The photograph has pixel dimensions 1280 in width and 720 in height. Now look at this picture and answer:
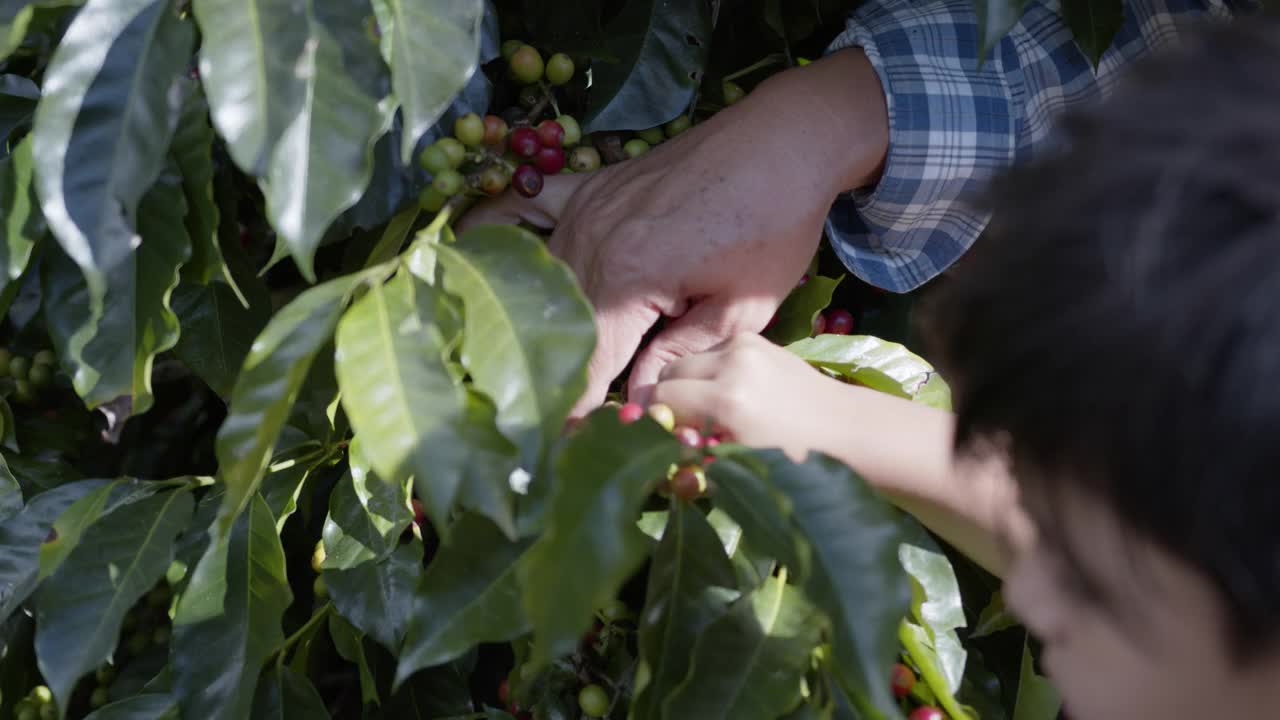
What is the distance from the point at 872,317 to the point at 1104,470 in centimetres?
93

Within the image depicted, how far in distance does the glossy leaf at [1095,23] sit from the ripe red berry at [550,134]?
0.60 meters

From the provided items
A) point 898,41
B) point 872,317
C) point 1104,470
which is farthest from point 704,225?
point 1104,470

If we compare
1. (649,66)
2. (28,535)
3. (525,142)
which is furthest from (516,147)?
(28,535)

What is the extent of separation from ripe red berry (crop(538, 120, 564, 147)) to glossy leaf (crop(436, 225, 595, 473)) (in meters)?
0.46

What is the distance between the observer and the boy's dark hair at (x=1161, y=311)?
26.3 inches

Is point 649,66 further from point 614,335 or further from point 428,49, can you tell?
point 428,49

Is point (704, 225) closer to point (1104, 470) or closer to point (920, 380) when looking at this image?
point (920, 380)

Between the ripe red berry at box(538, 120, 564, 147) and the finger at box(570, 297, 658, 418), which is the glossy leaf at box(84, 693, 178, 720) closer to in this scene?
the finger at box(570, 297, 658, 418)

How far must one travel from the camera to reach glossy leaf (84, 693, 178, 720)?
4.05 ft

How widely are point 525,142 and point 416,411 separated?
59cm

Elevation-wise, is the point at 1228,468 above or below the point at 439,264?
above

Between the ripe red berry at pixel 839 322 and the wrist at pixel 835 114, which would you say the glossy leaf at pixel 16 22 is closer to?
the wrist at pixel 835 114

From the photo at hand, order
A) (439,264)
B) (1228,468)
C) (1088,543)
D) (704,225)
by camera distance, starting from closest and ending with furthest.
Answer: (1228,468)
(1088,543)
(439,264)
(704,225)

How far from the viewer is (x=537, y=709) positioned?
129 centimetres
